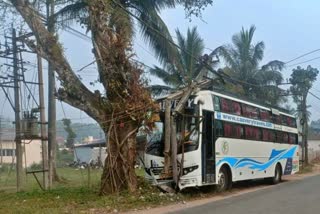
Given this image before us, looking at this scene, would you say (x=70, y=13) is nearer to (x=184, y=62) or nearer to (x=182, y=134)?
(x=182, y=134)

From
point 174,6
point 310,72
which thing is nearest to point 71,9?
point 174,6

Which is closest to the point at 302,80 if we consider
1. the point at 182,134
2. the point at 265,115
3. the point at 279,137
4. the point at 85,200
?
the point at 279,137

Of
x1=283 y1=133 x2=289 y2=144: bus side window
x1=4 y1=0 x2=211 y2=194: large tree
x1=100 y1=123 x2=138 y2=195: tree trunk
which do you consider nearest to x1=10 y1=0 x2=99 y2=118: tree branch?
x1=4 y1=0 x2=211 y2=194: large tree

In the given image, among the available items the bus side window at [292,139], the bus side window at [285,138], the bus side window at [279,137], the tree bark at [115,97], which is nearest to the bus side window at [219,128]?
the tree bark at [115,97]

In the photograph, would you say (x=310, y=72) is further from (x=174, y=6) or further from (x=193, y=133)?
(x=193, y=133)

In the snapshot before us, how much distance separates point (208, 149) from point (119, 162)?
11.2 ft

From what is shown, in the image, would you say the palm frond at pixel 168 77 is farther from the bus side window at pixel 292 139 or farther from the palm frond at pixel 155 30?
the palm frond at pixel 155 30

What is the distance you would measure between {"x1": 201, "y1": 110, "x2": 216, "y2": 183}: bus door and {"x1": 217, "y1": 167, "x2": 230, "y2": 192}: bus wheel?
88 centimetres

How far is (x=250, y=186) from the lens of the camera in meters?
21.5

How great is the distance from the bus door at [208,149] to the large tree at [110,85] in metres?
2.41

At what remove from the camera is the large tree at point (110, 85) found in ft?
48.3

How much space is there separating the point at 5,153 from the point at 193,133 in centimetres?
4516

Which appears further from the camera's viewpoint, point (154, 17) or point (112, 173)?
point (154, 17)

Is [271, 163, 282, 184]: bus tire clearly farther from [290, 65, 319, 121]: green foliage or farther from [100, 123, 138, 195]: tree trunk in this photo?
[290, 65, 319, 121]: green foliage
